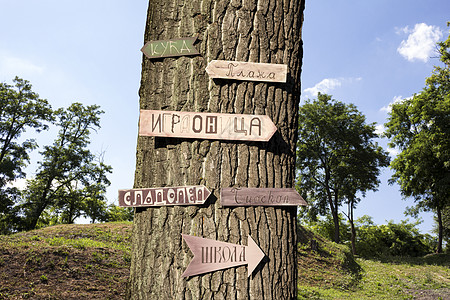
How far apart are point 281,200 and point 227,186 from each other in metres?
0.38

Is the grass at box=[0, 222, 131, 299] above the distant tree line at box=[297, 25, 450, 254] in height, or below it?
below

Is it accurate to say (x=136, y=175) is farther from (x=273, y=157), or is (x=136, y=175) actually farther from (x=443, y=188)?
(x=443, y=188)

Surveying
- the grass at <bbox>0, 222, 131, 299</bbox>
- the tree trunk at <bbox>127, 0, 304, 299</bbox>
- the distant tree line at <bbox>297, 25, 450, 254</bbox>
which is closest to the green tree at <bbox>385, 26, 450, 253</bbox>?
the distant tree line at <bbox>297, 25, 450, 254</bbox>

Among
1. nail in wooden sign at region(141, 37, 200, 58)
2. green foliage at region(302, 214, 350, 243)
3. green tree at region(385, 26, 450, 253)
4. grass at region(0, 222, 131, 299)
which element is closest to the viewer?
nail in wooden sign at region(141, 37, 200, 58)

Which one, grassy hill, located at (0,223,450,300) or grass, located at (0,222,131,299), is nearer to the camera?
grass, located at (0,222,131,299)

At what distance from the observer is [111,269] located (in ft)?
27.3

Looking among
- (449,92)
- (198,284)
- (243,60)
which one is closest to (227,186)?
(198,284)

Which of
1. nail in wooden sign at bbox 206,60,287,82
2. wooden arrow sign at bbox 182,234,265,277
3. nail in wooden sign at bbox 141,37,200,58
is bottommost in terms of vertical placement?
wooden arrow sign at bbox 182,234,265,277

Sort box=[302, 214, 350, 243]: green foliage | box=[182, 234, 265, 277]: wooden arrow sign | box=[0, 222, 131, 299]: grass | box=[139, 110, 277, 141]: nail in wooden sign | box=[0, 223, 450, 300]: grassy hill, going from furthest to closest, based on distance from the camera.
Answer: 1. box=[302, 214, 350, 243]: green foliage
2. box=[0, 223, 450, 300]: grassy hill
3. box=[0, 222, 131, 299]: grass
4. box=[139, 110, 277, 141]: nail in wooden sign
5. box=[182, 234, 265, 277]: wooden arrow sign

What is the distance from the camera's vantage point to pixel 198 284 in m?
2.28

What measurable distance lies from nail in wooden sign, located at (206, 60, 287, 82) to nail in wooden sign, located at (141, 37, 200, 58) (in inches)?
7.7

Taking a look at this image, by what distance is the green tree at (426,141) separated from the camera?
2373 centimetres

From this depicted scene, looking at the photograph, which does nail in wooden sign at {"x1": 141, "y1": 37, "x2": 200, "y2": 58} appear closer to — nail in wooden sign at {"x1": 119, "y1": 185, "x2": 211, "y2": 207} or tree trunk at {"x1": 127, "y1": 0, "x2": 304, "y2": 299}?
tree trunk at {"x1": 127, "y1": 0, "x2": 304, "y2": 299}

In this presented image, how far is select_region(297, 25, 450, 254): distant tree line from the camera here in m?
24.6
